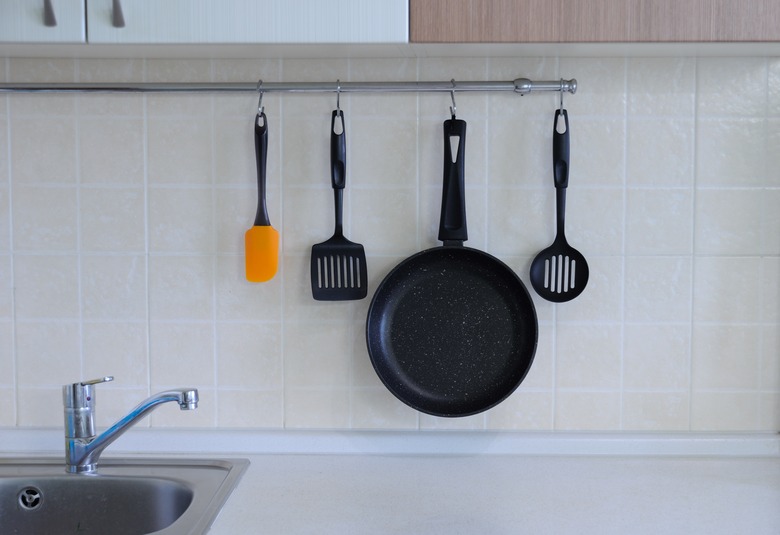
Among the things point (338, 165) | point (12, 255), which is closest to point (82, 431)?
point (12, 255)

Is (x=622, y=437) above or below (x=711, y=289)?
below

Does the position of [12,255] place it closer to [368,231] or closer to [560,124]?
[368,231]

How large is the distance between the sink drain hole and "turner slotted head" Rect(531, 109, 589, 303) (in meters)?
0.93

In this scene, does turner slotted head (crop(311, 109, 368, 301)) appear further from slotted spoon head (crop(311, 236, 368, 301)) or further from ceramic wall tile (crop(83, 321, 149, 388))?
ceramic wall tile (crop(83, 321, 149, 388))

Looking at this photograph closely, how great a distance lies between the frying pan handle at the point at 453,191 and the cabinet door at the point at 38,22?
1.99ft

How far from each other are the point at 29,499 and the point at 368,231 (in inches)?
29.1

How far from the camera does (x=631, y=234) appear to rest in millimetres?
1284

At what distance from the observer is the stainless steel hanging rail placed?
1.25 m

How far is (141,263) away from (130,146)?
22 cm

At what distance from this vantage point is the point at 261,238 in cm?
124

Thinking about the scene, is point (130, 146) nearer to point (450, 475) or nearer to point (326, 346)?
point (326, 346)

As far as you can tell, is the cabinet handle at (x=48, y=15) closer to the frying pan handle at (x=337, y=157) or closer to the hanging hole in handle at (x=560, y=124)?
the frying pan handle at (x=337, y=157)

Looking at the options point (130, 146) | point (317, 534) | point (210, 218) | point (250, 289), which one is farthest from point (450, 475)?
point (130, 146)

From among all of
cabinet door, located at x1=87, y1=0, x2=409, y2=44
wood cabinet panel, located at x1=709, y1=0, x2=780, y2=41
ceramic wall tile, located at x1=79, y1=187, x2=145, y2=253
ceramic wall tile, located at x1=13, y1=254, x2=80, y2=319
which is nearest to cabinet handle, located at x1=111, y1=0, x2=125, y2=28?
cabinet door, located at x1=87, y1=0, x2=409, y2=44
